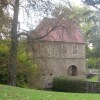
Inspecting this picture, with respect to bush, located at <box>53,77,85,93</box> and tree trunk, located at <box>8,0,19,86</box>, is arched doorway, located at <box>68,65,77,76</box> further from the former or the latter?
tree trunk, located at <box>8,0,19,86</box>

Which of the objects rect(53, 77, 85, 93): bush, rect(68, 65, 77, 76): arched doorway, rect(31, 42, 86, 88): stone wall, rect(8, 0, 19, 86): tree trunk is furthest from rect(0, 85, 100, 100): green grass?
rect(68, 65, 77, 76): arched doorway

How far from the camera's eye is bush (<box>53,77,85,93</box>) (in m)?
38.6

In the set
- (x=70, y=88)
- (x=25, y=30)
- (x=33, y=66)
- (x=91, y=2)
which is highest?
(x=91, y=2)

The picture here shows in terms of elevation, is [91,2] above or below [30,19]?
above

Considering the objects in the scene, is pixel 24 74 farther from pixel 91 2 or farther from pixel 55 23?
pixel 91 2

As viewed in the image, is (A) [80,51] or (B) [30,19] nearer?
(B) [30,19]

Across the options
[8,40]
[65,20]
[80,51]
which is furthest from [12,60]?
[80,51]

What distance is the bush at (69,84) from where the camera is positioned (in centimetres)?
3859

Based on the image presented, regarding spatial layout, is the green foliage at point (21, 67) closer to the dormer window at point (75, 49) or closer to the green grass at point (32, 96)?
the green grass at point (32, 96)

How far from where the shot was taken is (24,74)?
116ft

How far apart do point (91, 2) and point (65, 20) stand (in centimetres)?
1277

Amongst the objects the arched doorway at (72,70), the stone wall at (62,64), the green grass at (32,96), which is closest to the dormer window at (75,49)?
the stone wall at (62,64)

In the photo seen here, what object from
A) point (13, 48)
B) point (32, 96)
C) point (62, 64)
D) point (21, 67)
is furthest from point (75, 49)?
point (32, 96)

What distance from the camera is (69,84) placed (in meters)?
40.3
